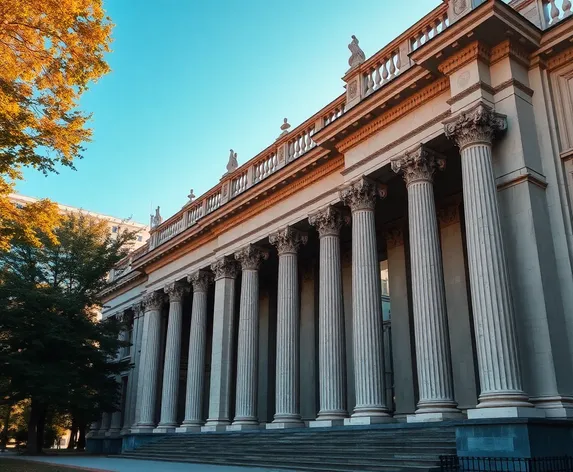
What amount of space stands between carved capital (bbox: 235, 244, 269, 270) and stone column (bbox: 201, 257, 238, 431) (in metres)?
1.66

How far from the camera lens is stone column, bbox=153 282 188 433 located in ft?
98.2

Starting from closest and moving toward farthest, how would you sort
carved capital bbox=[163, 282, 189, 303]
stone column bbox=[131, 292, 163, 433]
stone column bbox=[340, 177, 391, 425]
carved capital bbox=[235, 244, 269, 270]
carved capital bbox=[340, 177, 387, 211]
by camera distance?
stone column bbox=[340, 177, 391, 425] → carved capital bbox=[340, 177, 387, 211] → carved capital bbox=[235, 244, 269, 270] → stone column bbox=[131, 292, 163, 433] → carved capital bbox=[163, 282, 189, 303]

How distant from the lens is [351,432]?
55.1 feet

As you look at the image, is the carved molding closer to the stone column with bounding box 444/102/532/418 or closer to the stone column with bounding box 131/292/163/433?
the stone column with bounding box 444/102/532/418

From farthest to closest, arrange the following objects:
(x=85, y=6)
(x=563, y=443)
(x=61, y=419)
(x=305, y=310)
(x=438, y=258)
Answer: (x=61, y=419), (x=305, y=310), (x=438, y=258), (x=85, y=6), (x=563, y=443)

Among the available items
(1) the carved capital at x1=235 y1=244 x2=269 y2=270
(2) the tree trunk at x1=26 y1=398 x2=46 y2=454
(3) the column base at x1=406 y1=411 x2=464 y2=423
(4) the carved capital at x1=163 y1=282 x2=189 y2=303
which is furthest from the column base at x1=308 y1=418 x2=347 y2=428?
(2) the tree trunk at x1=26 y1=398 x2=46 y2=454

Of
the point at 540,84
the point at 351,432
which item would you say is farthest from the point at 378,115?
the point at 351,432

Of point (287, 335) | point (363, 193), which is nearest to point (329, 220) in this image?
point (363, 193)

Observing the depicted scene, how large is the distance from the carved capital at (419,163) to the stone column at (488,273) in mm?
1531

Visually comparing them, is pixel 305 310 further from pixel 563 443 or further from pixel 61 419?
pixel 61 419

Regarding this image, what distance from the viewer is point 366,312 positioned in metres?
18.1

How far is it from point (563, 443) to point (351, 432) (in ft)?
20.5

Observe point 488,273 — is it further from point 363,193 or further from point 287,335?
point 287,335

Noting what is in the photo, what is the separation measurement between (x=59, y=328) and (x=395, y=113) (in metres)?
22.7
